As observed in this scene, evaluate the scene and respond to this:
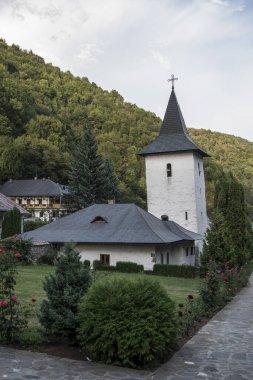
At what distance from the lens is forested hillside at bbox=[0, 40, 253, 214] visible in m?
76.1

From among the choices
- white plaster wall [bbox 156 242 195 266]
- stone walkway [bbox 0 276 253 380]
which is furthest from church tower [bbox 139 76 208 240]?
stone walkway [bbox 0 276 253 380]

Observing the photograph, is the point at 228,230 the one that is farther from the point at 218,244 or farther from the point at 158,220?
the point at 158,220

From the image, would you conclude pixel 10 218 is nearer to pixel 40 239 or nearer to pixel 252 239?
pixel 40 239

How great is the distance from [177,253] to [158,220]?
2.69 m

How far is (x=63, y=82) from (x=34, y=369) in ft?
358

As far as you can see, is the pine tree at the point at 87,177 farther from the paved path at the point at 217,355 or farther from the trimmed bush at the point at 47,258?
the paved path at the point at 217,355

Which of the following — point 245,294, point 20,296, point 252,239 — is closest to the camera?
point 20,296

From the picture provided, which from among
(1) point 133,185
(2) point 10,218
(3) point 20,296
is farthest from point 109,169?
(3) point 20,296

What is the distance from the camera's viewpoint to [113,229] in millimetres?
27406

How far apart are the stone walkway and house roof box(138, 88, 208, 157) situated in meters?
25.7

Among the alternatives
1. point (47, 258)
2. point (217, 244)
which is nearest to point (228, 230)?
point (217, 244)

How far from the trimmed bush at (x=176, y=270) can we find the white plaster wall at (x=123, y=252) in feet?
2.27

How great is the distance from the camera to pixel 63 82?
360ft

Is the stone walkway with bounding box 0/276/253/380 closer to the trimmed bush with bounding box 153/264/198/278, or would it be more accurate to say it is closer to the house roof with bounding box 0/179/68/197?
the trimmed bush with bounding box 153/264/198/278
